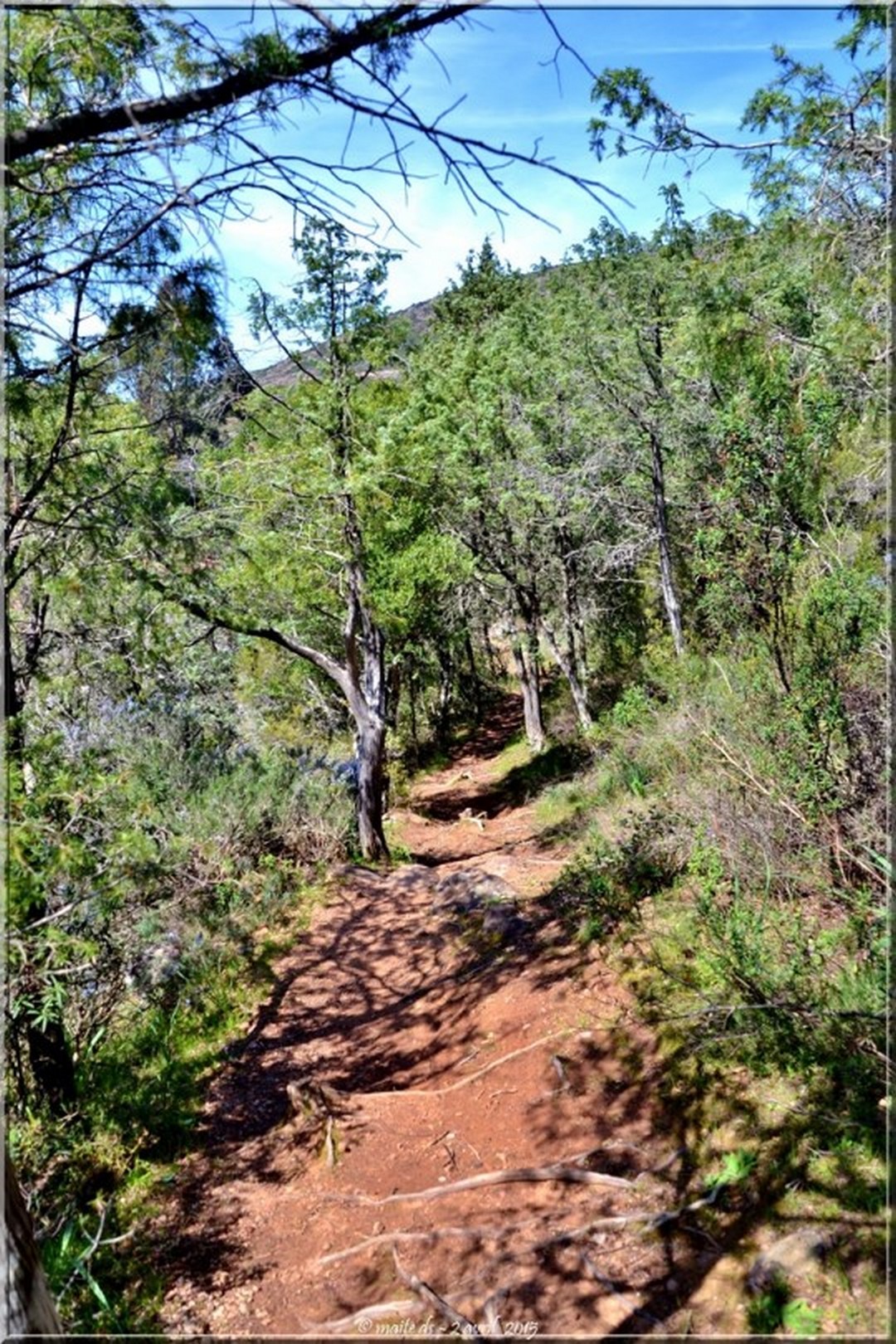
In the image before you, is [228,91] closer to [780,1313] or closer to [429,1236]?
[780,1313]

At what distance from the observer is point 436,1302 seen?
3.24 metres

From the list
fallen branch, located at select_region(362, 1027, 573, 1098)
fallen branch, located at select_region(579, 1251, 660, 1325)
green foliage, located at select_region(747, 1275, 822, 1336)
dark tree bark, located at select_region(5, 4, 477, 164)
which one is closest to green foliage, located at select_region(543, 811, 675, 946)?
fallen branch, located at select_region(362, 1027, 573, 1098)

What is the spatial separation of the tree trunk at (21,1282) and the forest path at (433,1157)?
1.45 meters

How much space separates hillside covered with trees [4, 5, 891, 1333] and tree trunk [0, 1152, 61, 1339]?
82 cm

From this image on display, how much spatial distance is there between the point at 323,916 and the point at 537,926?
2.71 metres

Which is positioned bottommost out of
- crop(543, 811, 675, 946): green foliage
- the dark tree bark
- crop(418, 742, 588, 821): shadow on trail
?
crop(418, 742, 588, 821): shadow on trail

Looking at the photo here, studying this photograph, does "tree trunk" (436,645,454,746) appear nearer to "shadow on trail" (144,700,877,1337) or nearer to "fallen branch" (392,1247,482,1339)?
"shadow on trail" (144,700,877,1337)

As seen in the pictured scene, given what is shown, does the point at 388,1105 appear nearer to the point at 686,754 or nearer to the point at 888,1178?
the point at 888,1178

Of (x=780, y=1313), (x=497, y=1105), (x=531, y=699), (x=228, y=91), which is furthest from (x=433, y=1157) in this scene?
(x=531, y=699)

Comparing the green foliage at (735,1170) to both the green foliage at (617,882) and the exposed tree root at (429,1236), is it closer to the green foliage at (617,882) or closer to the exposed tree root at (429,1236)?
the exposed tree root at (429,1236)

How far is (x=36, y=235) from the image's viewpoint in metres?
3.31

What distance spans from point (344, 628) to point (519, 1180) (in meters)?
8.03

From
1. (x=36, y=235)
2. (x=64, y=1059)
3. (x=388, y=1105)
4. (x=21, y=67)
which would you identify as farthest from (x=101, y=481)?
(x=388, y=1105)

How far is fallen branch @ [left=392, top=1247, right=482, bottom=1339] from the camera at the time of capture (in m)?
3.09
